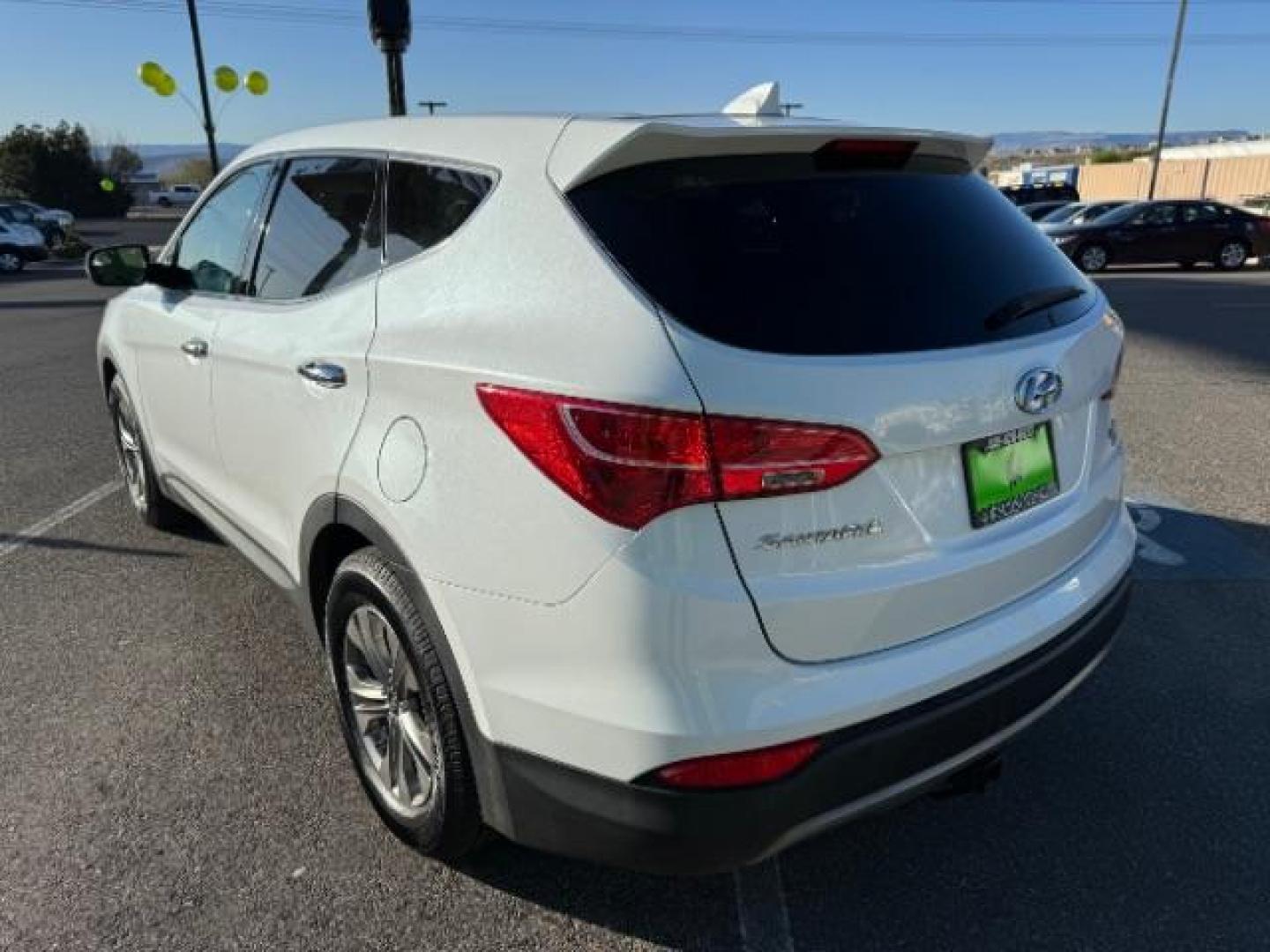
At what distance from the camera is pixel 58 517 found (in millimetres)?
5160

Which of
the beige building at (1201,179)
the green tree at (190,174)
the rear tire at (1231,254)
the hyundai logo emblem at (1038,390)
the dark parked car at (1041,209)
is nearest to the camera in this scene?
the hyundai logo emblem at (1038,390)

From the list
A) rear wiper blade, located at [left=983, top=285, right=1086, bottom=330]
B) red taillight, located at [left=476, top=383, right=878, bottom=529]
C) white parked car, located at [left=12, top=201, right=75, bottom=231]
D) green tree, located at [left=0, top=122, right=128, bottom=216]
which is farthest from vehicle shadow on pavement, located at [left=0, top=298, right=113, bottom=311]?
green tree, located at [left=0, top=122, right=128, bottom=216]

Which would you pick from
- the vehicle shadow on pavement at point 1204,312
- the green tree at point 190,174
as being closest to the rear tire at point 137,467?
the vehicle shadow on pavement at point 1204,312

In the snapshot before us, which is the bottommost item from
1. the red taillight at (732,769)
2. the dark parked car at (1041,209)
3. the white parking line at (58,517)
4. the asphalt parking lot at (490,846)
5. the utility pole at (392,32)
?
the dark parked car at (1041,209)

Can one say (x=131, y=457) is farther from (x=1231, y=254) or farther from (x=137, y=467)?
(x=1231, y=254)

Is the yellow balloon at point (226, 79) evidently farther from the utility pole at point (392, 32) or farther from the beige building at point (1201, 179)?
the beige building at point (1201, 179)

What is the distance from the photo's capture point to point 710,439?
5.73ft

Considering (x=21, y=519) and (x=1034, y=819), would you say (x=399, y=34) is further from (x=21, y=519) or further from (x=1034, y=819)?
(x=1034, y=819)

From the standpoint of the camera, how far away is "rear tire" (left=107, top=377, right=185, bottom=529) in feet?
14.9

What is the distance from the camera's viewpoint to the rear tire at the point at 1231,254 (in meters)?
21.5

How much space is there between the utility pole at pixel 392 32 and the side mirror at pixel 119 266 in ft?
13.2

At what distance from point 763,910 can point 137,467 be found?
380 centimetres

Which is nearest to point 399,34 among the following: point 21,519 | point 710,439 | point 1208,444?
point 21,519

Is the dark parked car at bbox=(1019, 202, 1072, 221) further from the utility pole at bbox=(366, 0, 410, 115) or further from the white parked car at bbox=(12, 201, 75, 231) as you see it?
the white parked car at bbox=(12, 201, 75, 231)
